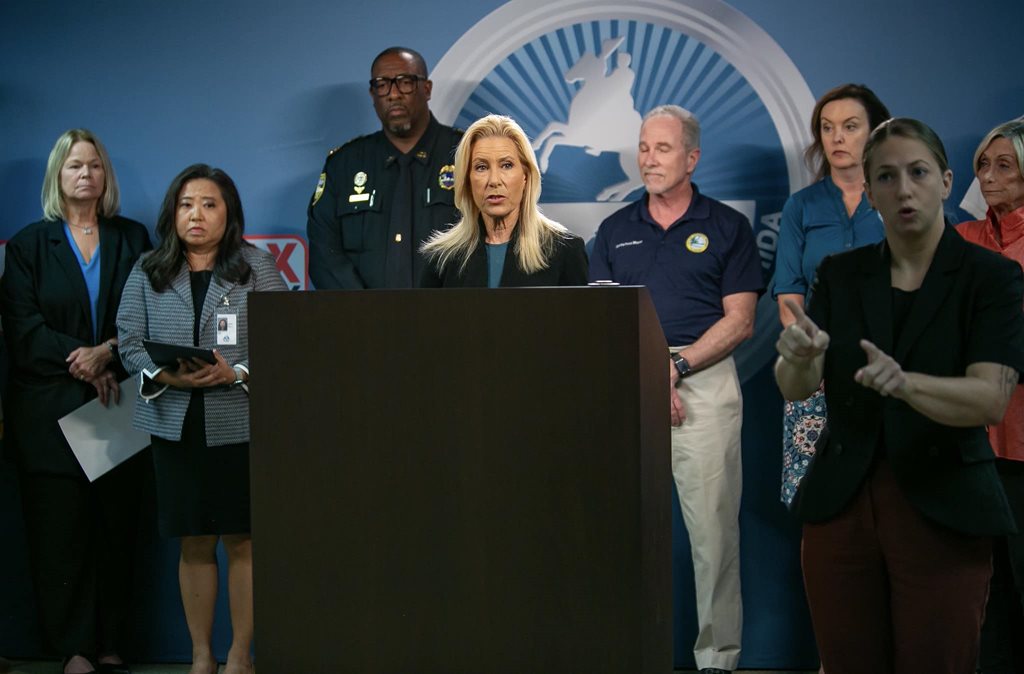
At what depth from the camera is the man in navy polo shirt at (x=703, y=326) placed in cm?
413

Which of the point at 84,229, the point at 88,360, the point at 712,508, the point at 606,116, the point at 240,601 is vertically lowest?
the point at 240,601

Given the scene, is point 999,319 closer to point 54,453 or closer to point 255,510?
point 255,510

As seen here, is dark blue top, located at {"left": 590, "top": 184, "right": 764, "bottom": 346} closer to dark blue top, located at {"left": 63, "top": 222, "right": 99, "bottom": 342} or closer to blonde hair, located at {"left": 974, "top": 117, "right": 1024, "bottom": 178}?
blonde hair, located at {"left": 974, "top": 117, "right": 1024, "bottom": 178}

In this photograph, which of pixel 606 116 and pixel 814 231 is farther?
pixel 606 116

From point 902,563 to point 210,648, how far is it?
2736mm

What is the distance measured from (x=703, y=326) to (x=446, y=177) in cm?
107

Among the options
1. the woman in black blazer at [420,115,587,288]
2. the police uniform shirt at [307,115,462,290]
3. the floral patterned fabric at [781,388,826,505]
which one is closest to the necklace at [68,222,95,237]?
the police uniform shirt at [307,115,462,290]

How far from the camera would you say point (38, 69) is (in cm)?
476

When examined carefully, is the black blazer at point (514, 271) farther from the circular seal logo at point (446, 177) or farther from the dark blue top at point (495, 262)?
the circular seal logo at point (446, 177)

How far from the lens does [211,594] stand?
408 cm

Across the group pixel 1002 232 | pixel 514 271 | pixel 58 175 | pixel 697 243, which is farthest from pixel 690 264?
pixel 58 175

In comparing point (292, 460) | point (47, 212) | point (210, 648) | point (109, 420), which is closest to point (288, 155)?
point (47, 212)

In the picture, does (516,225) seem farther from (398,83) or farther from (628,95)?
(628,95)

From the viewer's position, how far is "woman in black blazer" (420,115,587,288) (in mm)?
3047
